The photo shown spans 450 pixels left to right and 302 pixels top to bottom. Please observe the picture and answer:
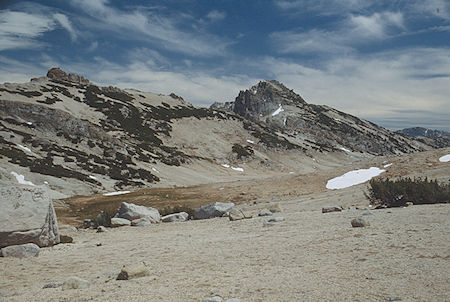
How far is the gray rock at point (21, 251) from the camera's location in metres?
9.33

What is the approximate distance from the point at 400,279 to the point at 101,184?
38.8 meters

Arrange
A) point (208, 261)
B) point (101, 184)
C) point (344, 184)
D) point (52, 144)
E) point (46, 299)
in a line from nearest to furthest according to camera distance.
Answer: point (46, 299), point (208, 261), point (344, 184), point (101, 184), point (52, 144)

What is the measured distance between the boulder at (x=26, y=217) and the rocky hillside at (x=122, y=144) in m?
7.98

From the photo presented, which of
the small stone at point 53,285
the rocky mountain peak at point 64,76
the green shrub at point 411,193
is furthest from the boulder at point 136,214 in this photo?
the rocky mountain peak at point 64,76

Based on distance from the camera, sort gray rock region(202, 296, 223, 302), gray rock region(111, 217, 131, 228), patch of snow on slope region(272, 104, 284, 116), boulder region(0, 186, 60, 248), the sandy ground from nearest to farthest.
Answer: gray rock region(202, 296, 223, 302), the sandy ground, boulder region(0, 186, 60, 248), gray rock region(111, 217, 131, 228), patch of snow on slope region(272, 104, 284, 116)

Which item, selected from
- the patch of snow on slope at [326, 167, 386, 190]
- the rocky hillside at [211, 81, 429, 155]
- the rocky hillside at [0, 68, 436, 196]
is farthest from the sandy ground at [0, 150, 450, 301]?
the rocky hillside at [211, 81, 429, 155]

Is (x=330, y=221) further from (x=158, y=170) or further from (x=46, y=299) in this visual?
(x=158, y=170)

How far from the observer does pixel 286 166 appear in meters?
77.9

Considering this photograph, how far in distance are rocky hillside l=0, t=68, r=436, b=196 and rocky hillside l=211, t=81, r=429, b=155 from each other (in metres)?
20.1

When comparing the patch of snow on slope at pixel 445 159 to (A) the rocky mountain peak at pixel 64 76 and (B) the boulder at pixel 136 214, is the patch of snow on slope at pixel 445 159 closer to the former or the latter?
(B) the boulder at pixel 136 214

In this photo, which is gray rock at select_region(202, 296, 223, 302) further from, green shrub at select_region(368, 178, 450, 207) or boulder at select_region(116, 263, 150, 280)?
green shrub at select_region(368, 178, 450, 207)

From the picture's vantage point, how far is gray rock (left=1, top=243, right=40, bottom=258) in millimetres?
9327

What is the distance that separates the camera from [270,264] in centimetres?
697

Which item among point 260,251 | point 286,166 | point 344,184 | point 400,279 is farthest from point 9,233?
point 286,166
